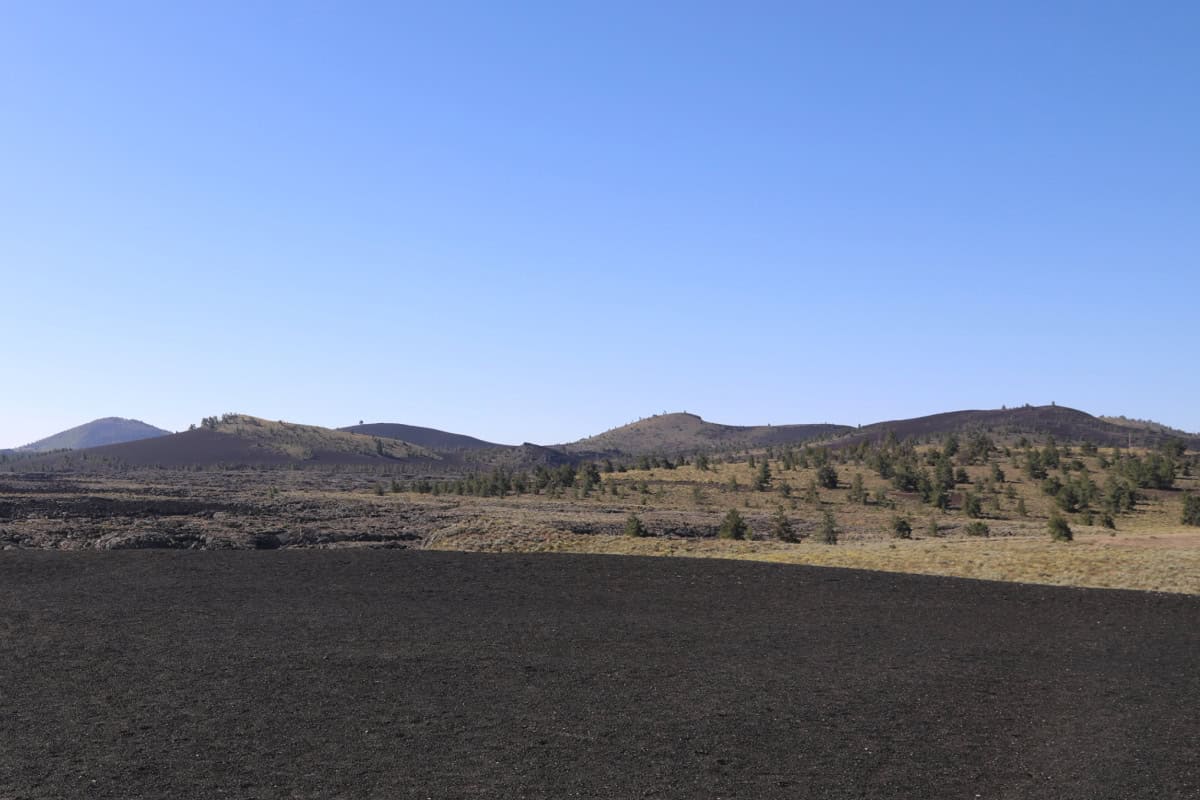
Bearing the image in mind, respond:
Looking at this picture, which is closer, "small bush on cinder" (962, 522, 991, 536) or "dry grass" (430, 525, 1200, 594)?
"dry grass" (430, 525, 1200, 594)

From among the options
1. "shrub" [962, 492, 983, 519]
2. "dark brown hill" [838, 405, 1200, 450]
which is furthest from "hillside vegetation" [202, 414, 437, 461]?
"shrub" [962, 492, 983, 519]

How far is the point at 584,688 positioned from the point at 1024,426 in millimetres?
142630

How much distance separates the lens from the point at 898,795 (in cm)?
934

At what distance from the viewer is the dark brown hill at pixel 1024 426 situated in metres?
126

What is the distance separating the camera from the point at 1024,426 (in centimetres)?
14250

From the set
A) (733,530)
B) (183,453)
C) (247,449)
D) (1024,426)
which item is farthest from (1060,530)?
(183,453)

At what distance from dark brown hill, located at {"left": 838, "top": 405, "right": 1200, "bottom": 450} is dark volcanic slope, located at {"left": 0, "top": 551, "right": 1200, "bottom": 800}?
104384 millimetres

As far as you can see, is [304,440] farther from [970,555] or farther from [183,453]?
[970,555]

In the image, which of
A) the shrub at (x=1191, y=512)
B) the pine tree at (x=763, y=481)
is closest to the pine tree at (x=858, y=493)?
the pine tree at (x=763, y=481)

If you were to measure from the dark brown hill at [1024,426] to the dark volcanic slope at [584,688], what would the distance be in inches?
4110

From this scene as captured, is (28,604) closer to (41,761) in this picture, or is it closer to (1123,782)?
(41,761)

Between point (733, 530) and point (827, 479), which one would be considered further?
point (827, 479)

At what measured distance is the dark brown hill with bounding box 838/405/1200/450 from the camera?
413 ft

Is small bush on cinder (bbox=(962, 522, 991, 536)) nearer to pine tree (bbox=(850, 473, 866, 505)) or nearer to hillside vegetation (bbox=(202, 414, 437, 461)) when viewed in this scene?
pine tree (bbox=(850, 473, 866, 505))
